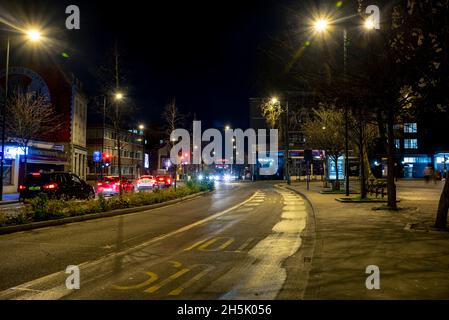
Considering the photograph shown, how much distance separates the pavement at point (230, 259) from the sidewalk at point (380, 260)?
2 centimetres

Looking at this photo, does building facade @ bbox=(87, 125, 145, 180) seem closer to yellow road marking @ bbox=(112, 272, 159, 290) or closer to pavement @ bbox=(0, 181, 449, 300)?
pavement @ bbox=(0, 181, 449, 300)

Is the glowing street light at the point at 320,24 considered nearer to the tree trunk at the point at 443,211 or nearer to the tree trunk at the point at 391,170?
the tree trunk at the point at 391,170

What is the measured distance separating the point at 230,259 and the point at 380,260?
2.99 meters

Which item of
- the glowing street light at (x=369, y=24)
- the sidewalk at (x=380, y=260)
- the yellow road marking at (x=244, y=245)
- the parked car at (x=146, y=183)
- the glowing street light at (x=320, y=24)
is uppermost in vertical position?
the glowing street light at (x=320, y=24)

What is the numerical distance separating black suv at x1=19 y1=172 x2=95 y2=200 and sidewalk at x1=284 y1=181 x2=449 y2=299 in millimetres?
13504

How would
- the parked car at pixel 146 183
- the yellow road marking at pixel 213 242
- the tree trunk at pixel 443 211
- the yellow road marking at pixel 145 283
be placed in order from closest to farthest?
the yellow road marking at pixel 145 283 → the yellow road marking at pixel 213 242 → the tree trunk at pixel 443 211 → the parked car at pixel 146 183

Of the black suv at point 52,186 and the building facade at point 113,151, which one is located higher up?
the building facade at point 113,151

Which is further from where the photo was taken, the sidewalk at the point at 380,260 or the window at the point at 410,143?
the window at the point at 410,143

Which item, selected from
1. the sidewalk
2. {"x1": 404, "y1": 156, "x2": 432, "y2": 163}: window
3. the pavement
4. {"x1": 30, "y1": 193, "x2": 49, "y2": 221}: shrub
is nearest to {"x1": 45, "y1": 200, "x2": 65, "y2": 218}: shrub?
{"x1": 30, "y1": 193, "x2": 49, "y2": 221}: shrub

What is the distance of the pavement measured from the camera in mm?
5977

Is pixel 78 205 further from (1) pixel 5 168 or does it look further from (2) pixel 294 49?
(1) pixel 5 168

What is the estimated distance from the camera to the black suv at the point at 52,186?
19625mm

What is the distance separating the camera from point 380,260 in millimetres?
7648

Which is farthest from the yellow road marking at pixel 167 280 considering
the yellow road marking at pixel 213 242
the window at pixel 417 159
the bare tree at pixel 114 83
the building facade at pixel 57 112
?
the window at pixel 417 159
